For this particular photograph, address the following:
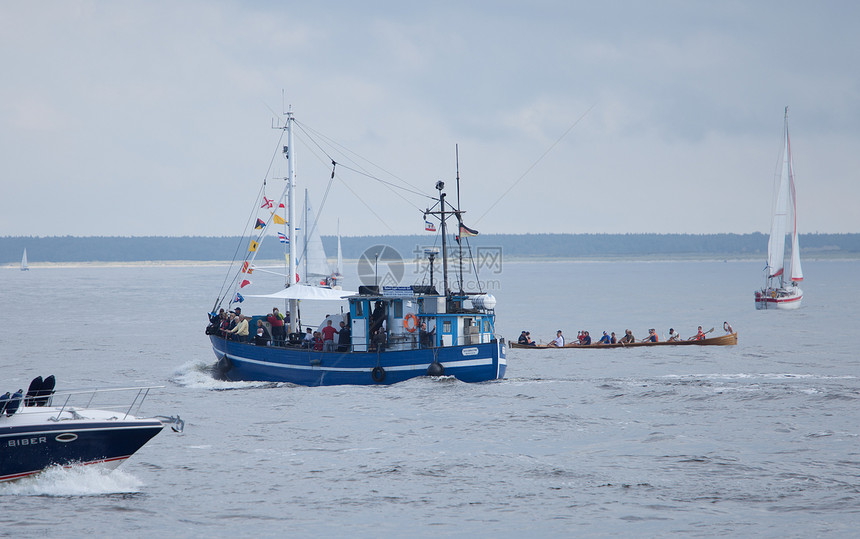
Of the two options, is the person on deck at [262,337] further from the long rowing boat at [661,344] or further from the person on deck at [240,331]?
the long rowing boat at [661,344]

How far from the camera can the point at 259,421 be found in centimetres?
3059

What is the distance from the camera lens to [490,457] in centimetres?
2553

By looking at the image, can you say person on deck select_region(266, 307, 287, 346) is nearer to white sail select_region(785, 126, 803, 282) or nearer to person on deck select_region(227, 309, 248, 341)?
person on deck select_region(227, 309, 248, 341)

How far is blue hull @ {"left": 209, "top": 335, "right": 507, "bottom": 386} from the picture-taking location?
3547cm

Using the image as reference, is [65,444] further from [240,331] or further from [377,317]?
[240,331]

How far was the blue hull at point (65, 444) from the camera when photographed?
67.2 ft

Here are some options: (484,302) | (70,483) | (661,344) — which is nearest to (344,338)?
(484,302)

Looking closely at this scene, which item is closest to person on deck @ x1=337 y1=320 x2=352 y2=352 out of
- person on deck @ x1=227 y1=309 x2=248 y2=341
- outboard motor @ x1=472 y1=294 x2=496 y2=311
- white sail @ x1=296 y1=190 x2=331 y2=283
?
person on deck @ x1=227 y1=309 x2=248 y2=341

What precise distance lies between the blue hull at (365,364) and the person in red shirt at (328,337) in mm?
533

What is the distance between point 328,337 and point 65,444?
17284 mm

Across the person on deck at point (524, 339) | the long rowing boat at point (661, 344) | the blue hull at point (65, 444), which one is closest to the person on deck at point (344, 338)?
the blue hull at point (65, 444)

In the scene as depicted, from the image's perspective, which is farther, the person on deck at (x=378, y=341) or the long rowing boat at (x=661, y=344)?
the long rowing boat at (x=661, y=344)

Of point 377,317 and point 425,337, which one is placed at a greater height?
point 377,317

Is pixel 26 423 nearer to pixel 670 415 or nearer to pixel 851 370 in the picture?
pixel 670 415
